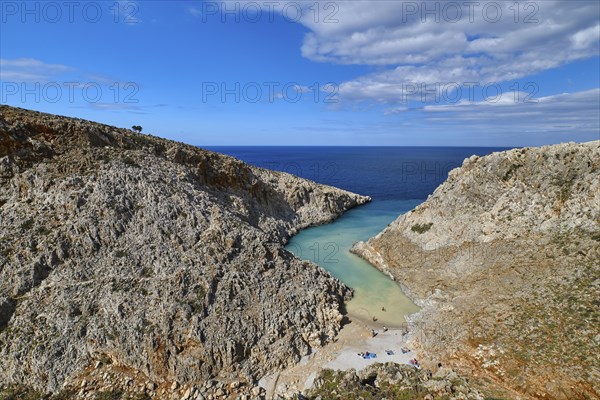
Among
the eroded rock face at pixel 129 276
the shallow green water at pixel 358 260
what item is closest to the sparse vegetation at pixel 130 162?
the eroded rock face at pixel 129 276

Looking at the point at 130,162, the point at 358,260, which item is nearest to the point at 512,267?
the point at 358,260

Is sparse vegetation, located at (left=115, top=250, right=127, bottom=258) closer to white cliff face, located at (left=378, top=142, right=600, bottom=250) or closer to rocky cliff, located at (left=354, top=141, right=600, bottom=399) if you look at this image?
rocky cliff, located at (left=354, top=141, right=600, bottom=399)

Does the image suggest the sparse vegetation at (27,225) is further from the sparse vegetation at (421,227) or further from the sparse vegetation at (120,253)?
the sparse vegetation at (421,227)

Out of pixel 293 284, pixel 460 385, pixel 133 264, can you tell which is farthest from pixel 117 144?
pixel 460 385

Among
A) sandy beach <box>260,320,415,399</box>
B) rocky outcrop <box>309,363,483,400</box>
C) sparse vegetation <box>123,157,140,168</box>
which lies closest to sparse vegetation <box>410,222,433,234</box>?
sandy beach <box>260,320,415,399</box>

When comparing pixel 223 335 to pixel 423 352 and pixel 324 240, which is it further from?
pixel 324 240

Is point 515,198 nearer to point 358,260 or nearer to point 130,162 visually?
point 358,260

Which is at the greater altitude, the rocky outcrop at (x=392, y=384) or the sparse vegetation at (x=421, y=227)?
the sparse vegetation at (x=421, y=227)
